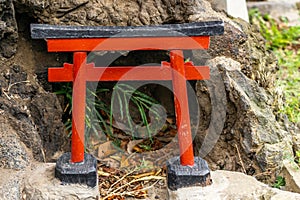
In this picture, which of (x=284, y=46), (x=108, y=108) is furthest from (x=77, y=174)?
(x=284, y=46)

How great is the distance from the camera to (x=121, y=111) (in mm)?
3230

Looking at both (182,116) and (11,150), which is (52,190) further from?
(182,116)

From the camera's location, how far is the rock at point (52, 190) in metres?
2.53

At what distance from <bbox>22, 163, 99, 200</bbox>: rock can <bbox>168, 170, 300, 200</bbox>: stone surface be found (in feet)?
1.34

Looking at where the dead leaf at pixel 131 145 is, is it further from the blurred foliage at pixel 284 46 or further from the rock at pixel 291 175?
the blurred foliage at pixel 284 46

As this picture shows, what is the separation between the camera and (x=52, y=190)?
2541 millimetres

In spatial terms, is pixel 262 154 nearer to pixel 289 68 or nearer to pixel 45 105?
pixel 45 105

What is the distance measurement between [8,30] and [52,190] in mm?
881

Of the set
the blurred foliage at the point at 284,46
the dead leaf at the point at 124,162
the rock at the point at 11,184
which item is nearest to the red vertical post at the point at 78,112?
the rock at the point at 11,184

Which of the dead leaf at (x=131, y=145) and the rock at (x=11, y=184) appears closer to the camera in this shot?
the rock at (x=11, y=184)

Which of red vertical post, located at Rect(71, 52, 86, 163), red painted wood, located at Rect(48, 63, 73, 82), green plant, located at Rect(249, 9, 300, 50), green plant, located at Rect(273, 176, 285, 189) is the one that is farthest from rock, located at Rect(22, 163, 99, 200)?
green plant, located at Rect(249, 9, 300, 50)

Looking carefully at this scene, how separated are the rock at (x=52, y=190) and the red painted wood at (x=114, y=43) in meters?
0.64

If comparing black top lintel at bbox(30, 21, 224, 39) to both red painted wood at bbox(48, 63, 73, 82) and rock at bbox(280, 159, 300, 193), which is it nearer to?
red painted wood at bbox(48, 63, 73, 82)

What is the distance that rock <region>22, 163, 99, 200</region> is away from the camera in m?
2.53
